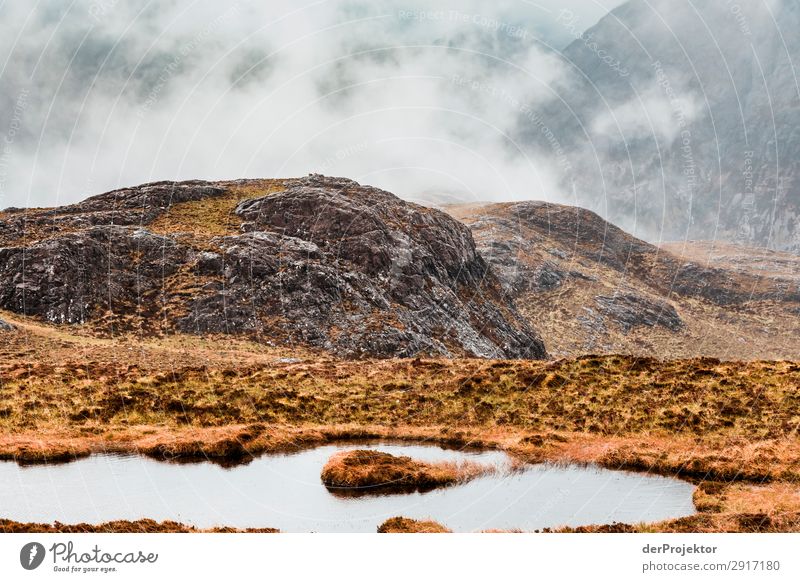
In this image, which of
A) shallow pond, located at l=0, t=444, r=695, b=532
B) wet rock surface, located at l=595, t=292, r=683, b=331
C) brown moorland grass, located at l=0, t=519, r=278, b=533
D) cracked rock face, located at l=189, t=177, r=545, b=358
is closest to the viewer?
brown moorland grass, located at l=0, t=519, r=278, b=533

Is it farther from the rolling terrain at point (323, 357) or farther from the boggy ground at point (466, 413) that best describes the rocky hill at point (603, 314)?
the boggy ground at point (466, 413)

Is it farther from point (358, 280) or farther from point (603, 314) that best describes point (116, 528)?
point (603, 314)

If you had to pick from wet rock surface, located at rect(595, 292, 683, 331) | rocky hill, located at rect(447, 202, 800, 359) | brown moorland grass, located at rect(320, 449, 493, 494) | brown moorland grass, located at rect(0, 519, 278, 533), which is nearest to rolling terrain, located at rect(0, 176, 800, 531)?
brown moorland grass, located at rect(0, 519, 278, 533)

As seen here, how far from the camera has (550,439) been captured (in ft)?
108

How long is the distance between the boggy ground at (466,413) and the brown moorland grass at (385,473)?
486cm

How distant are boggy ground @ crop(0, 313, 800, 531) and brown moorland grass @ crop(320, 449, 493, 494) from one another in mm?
4860

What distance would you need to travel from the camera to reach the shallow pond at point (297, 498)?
Answer: 844 inches

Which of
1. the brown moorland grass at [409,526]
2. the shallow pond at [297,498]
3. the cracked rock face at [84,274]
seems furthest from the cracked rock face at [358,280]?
the brown moorland grass at [409,526]

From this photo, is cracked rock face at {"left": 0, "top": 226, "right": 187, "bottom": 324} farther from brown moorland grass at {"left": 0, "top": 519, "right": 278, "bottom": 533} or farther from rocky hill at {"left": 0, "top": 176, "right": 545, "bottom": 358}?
brown moorland grass at {"left": 0, "top": 519, "right": 278, "bottom": 533}

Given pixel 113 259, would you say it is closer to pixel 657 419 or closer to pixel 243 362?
pixel 243 362

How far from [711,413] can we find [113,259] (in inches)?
2745

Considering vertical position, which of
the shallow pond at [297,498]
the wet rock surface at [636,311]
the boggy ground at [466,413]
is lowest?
the shallow pond at [297,498]

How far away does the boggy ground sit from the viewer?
2844cm

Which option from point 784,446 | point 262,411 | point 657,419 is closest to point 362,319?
point 262,411
